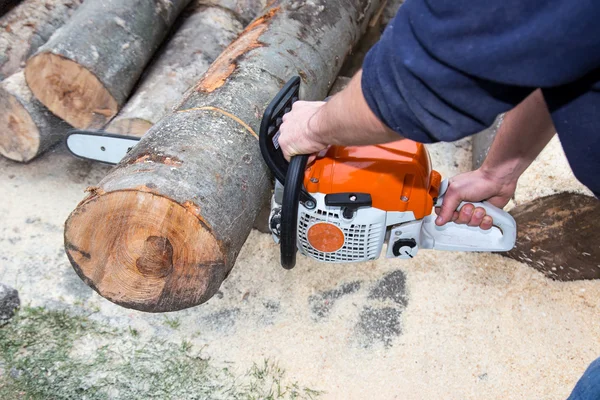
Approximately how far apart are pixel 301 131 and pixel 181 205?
401 mm

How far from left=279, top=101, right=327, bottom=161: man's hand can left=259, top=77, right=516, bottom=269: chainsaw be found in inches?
1.5

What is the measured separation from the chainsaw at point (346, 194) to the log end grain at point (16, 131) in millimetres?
1535

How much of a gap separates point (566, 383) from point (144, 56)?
7.90 ft

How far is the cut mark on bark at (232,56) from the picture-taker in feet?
6.60

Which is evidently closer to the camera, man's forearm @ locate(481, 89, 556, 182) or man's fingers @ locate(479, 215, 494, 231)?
man's forearm @ locate(481, 89, 556, 182)

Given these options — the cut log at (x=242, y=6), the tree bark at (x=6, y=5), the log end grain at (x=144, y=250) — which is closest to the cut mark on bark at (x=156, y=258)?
the log end grain at (x=144, y=250)

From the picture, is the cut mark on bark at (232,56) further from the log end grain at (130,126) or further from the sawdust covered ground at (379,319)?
the sawdust covered ground at (379,319)

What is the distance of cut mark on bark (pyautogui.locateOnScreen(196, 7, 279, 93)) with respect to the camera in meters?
2.01

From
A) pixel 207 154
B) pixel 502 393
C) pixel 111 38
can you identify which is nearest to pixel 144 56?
pixel 111 38

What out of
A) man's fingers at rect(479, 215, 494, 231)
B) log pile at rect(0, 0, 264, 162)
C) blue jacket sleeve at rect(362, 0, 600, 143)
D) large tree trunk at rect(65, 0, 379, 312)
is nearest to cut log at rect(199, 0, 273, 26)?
log pile at rect(0, 0, 264, 162)

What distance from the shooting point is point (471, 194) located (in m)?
1.84

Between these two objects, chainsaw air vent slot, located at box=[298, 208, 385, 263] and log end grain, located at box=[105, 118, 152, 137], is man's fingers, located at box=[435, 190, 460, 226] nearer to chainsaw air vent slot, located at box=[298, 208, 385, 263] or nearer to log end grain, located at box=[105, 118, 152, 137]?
chainsaw air vent slot, located at box=[298, 208, 385, 263]

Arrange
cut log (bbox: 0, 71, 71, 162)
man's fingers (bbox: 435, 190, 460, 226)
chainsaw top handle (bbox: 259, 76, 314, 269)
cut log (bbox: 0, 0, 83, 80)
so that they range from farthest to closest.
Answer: cut log (bbox: 0, 0, 83, 80), cut log (bbox: 0, 71, 71, 162), man's fingers (bbox: 435, 190, 460, 226), chainsaw top handle (bbox: 259, 76, 314, 269)

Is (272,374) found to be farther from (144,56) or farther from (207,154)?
(144,56)
